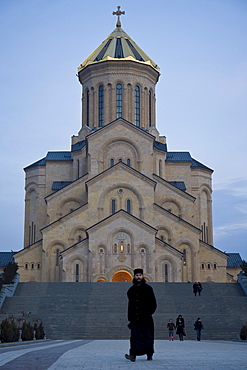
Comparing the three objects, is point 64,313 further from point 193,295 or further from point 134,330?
point 134,330

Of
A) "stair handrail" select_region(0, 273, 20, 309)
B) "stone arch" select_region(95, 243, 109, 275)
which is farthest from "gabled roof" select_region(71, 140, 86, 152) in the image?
"stair handrail" select_region(0, 273, 20, 309)

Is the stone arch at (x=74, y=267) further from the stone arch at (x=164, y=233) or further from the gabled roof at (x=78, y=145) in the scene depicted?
the gabled roof at (x=78, y=145)

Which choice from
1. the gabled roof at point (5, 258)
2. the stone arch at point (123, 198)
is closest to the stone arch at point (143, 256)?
the stone arch at point (123, 198)

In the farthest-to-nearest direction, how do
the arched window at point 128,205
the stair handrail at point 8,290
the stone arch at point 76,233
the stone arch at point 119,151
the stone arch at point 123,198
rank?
the stone arch at point 119,151
the arched window at point 128,205
the stone arch at point 123,198
the stone arch at point 76,233
the stair handrail at point 8,290

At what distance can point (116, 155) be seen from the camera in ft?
146

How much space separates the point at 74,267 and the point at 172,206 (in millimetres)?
10662

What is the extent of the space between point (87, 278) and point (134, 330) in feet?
91.1

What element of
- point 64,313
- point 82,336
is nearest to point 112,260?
point 64,313

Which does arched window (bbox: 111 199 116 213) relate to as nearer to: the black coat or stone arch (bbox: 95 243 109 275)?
stone arch (bbox: 95 243 109 275)

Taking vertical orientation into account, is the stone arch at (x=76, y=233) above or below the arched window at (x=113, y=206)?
below

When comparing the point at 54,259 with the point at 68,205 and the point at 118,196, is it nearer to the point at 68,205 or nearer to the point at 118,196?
the point at 68,205

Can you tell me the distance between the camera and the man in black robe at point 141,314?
10000 mm

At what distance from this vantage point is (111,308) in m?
28.0

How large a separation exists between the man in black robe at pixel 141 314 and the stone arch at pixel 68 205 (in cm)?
3389
